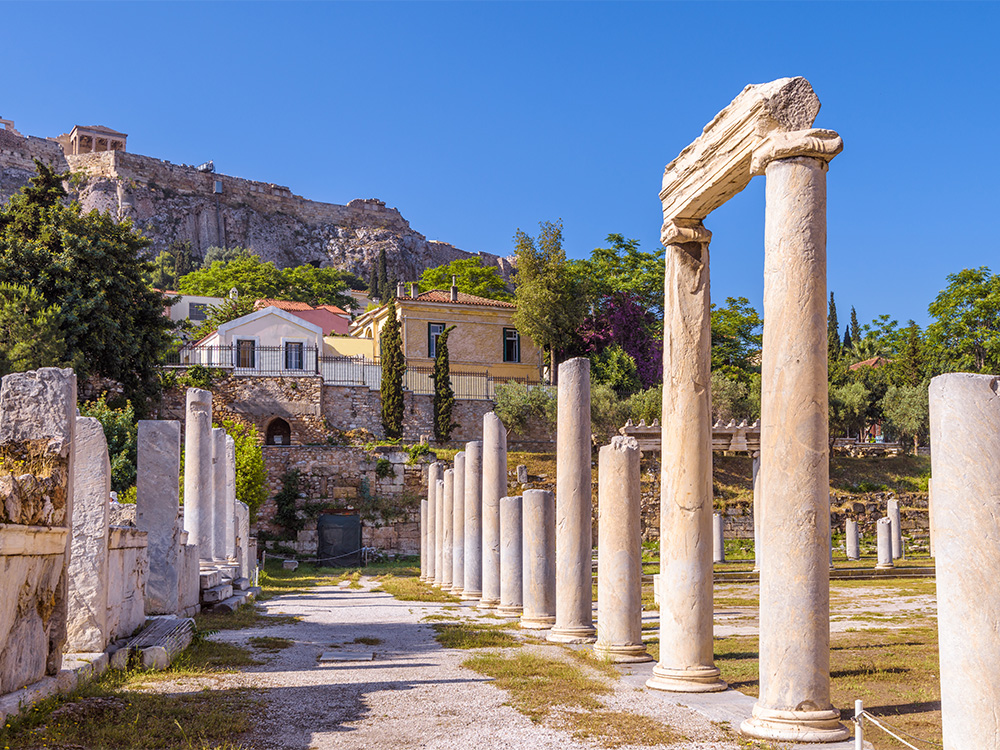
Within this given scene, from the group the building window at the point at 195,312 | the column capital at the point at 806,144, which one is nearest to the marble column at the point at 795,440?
the column capital at the point at 806,144

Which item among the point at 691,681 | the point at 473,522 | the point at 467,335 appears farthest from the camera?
the point at 467,335

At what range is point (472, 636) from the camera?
12.7 meters

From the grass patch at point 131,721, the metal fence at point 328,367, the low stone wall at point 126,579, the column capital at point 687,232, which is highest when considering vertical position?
the metal fence at point 328,367

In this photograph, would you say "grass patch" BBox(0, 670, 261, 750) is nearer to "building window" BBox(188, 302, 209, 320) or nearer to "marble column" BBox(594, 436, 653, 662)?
"marble column" BBox(594, 436, 653, 662)

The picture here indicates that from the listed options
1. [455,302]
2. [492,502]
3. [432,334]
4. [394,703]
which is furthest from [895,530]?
[455,302]

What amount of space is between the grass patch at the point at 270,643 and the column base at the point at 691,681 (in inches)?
192

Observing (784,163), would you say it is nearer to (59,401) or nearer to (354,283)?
(59,401)

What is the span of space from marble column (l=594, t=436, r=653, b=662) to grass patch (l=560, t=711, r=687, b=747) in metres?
2.70

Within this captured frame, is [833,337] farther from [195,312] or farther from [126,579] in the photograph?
[126,579]

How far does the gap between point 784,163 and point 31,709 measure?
689 cm

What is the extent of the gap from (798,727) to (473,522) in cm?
1308

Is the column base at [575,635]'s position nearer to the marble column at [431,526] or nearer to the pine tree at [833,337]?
the marble column at [431,526]

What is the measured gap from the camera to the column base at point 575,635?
38.5 feet

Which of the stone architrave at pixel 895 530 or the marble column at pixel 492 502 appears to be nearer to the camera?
the marble column at pixel 492 502
